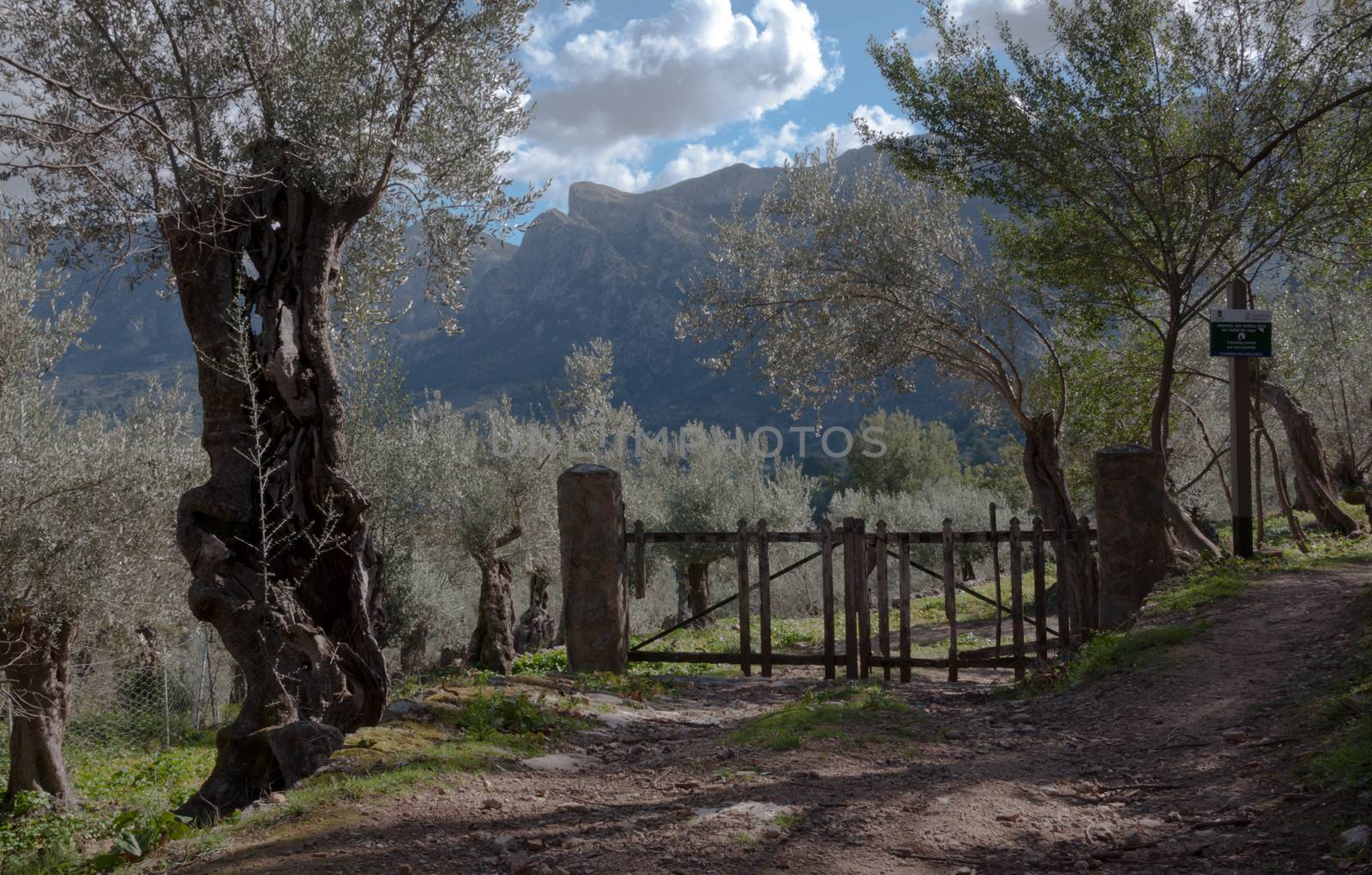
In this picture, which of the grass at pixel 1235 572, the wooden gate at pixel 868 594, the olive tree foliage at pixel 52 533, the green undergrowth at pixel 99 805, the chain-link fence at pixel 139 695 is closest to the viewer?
the green undergrowth at pixel 99 805

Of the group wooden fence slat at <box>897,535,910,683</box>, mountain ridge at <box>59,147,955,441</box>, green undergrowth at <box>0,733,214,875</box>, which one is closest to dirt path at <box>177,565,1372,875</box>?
green undergrowth at <box>0,733,214,875</box>

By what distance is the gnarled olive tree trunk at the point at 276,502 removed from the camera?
20.8 ft

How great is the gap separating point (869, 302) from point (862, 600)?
17.1 feet

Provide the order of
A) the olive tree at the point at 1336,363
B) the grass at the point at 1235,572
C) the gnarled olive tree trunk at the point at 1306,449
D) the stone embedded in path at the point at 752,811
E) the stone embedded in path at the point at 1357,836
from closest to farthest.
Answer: the stone embedded in path at the point at 1357,836 < the stone embedded in path at the point at 752,811 < the grass at the point at 1235,572 < the gnarled olive tree trunk at the point at 1306,449 < the olive tree at the point at 1336,363

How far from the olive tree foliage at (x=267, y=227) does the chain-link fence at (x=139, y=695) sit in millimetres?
6462

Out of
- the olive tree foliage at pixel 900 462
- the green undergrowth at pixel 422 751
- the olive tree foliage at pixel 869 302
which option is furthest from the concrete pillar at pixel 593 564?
the olive tree foliage at pixel 900 462

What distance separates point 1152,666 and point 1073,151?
21.8 feet

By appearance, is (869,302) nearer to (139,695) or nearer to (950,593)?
(950,593)

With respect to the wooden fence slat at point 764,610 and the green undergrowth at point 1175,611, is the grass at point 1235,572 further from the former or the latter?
the wooden fence slat at point 764,610

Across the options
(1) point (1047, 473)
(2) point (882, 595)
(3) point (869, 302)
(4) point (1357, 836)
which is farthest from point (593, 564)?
(4) point (1357, 836)

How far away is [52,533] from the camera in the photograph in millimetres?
10500

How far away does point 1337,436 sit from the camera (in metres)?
19.8

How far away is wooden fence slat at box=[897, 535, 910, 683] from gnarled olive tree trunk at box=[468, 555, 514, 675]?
849 cm

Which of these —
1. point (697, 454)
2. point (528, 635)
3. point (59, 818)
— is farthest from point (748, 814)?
point (697, 454)
